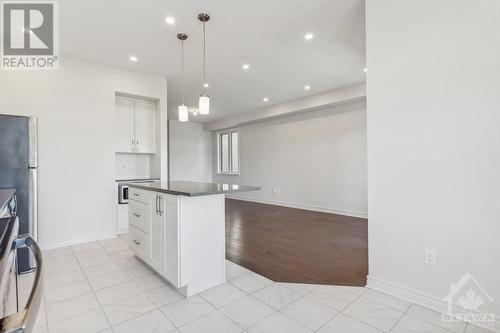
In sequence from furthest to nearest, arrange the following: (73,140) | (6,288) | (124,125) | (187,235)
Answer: (124,125)
(73,140)
(187,235)
(6,288)

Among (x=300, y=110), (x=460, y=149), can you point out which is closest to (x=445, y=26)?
(x=460, y=149)

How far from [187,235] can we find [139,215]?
939 millimetres

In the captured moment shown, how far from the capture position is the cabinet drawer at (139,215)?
2619 millimetres

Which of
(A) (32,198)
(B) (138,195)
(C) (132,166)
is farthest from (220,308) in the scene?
(C) (132,166)

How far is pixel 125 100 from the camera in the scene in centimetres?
430

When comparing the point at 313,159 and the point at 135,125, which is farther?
the point at 313,159

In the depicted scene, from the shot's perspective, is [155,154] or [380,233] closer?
[380,233]

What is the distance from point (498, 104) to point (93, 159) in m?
4.58

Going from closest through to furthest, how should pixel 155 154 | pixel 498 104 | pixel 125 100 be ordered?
1. pixel 498 104
2. pixel 125 100
3. pixel 155 154

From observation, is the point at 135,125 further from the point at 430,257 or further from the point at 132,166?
the point at 430,257

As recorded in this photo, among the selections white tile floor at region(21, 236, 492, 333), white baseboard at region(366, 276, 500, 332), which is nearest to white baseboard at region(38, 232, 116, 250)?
white tile floor at region(21, 236, 492, 333)

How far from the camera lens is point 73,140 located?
3590 millimetres

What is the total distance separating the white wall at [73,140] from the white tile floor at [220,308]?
3.82 feet

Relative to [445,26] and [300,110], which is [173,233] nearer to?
[445,26]
